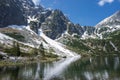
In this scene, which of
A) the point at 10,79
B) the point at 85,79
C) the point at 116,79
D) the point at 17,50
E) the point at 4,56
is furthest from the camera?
the point at 17,50

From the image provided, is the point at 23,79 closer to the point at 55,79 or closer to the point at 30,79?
the point at 30,79

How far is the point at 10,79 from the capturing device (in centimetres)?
8050

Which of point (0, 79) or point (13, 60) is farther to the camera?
point (13, 60)

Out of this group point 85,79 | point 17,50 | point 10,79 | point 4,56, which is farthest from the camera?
point 17,50

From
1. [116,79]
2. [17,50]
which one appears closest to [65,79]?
[116,79]

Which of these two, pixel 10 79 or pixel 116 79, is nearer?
pixel 116 79

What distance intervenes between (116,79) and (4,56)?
12061 cm

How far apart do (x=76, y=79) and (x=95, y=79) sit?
6349 millimetres

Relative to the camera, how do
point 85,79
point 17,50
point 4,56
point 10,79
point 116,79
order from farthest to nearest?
point 17,50
point 4,56
point 10,79
point 85,79
point 116,79

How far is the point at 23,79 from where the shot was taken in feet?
263

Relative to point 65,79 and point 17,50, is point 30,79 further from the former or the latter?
point 17,50

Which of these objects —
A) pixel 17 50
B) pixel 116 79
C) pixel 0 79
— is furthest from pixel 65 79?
pixel 17 50

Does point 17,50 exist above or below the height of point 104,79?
above

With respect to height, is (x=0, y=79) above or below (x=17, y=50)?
below
